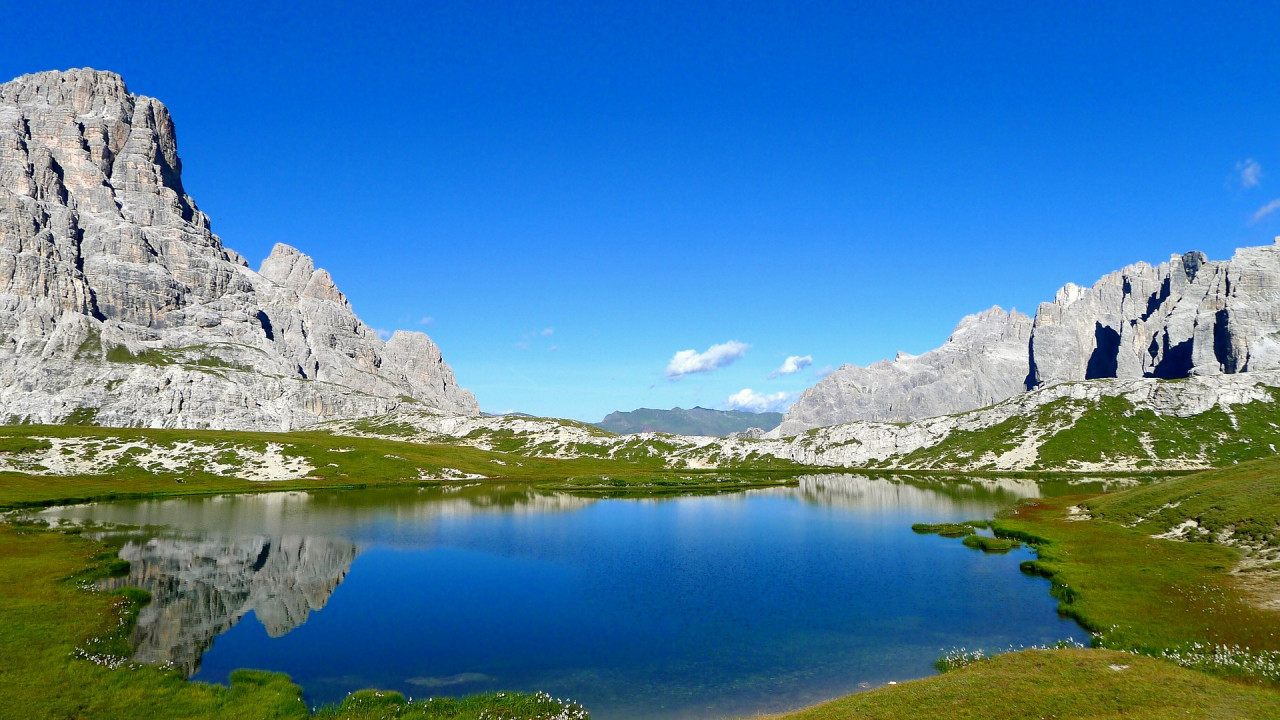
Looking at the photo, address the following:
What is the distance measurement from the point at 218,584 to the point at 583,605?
32.7 m

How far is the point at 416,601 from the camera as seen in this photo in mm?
53281

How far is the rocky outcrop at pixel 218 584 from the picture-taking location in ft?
139

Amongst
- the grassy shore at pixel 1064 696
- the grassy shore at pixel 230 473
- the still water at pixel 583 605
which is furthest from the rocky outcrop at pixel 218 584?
the grassy shore at pixel 230 473

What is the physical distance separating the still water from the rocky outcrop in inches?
10.8

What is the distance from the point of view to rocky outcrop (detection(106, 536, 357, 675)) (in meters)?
42.2

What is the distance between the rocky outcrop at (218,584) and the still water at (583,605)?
0.90 ft

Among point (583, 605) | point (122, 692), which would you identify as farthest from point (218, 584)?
point (583, 605)

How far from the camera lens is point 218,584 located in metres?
56.8

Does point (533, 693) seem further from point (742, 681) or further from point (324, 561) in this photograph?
point (324, 561)

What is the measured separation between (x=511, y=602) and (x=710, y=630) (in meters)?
17.5

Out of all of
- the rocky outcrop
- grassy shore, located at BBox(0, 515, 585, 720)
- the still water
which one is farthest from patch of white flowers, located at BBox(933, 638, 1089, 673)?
the rocky outcrop

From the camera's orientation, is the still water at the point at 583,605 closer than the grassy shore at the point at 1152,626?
No

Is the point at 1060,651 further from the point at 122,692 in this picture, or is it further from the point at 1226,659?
the point at 122,692

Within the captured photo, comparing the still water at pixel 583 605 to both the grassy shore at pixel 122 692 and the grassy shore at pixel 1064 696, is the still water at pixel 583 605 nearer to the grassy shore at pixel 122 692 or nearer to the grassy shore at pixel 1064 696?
the grassy shore at pixel 122 692
